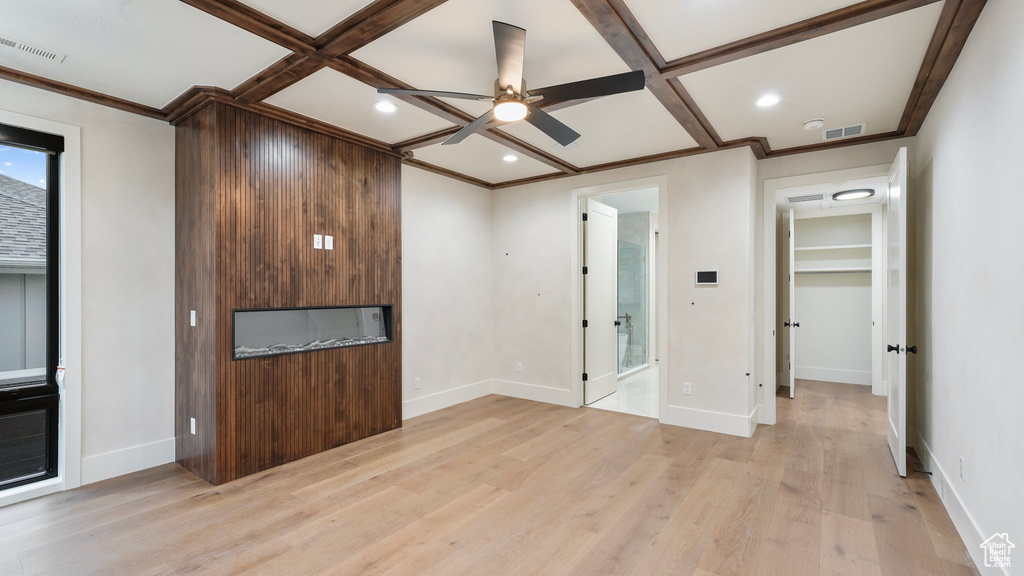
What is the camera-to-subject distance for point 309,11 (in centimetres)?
215

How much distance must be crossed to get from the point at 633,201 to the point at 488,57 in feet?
14.5

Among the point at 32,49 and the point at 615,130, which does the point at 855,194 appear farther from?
the point at 32,49

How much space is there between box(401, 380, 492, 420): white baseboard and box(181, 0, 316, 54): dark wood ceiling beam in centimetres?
322

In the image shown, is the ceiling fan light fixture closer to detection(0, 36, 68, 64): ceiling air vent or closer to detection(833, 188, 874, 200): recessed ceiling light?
detection(0, 36, 68, 64): ceiling air vent

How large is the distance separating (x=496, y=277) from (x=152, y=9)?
412 centimetres

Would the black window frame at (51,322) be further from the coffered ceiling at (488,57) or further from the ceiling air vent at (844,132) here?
the ceiling air vent at (844,132)

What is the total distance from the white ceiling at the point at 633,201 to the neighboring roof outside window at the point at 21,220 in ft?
16.8

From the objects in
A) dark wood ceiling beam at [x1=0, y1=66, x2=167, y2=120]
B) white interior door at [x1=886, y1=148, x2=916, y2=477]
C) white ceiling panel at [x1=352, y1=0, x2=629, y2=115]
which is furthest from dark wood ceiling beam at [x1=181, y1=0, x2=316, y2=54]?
white interior door at [x1=886, y1=148, x2=916, y2=477]

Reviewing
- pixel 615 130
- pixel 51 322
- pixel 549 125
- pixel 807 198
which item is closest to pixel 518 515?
pixel 549 125

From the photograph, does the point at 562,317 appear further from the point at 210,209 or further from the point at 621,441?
the point at 210,209

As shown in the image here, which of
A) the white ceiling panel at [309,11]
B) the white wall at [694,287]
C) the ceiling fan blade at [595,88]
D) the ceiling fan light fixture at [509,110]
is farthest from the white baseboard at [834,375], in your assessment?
the white ceiling panel at [309,11]

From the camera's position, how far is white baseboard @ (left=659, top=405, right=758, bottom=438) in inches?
160

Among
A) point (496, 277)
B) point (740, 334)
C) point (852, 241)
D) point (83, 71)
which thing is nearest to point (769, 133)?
point (740, 334)

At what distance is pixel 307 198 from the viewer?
3.59 m
